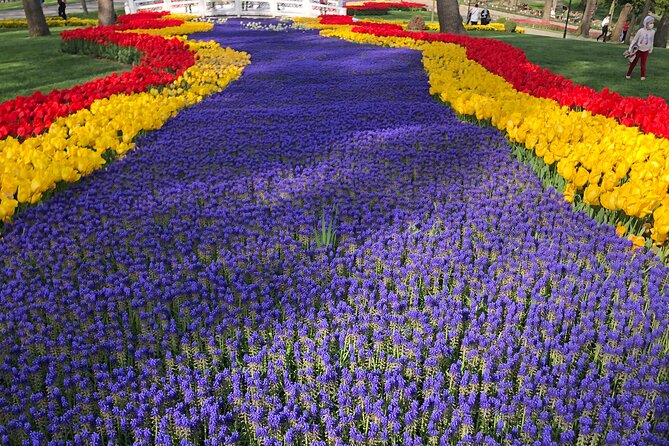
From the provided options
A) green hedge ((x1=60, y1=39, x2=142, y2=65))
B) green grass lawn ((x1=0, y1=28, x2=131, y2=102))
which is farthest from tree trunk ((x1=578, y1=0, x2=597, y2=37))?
green grass lawn ((x1=0, y1=28, x2=131, y2=102))

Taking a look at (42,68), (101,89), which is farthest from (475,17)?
(101,89)

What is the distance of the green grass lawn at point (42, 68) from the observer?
1101cm

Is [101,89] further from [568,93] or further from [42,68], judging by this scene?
[568,93]

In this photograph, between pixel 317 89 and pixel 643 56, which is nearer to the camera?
pixel 317 89

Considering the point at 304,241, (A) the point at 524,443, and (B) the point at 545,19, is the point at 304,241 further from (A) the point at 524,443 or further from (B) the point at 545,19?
(B) the point at 545,19

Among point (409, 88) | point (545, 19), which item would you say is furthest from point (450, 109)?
point (545, 19)

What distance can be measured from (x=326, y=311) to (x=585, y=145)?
329cm

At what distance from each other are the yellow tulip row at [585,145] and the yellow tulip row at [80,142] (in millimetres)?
3973

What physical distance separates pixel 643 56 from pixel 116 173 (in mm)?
12512

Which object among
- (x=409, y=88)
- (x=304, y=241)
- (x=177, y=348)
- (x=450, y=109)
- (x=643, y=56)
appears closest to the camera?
(x=177, y=348)

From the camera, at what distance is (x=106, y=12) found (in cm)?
1994

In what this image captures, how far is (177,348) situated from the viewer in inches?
118

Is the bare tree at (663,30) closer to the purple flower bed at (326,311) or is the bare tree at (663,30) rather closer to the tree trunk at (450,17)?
the tree trunk at (450,17)

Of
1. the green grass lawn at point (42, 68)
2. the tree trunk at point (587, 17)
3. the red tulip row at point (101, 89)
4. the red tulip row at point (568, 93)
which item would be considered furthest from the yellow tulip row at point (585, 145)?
the tree trunk at point (587, 17)
